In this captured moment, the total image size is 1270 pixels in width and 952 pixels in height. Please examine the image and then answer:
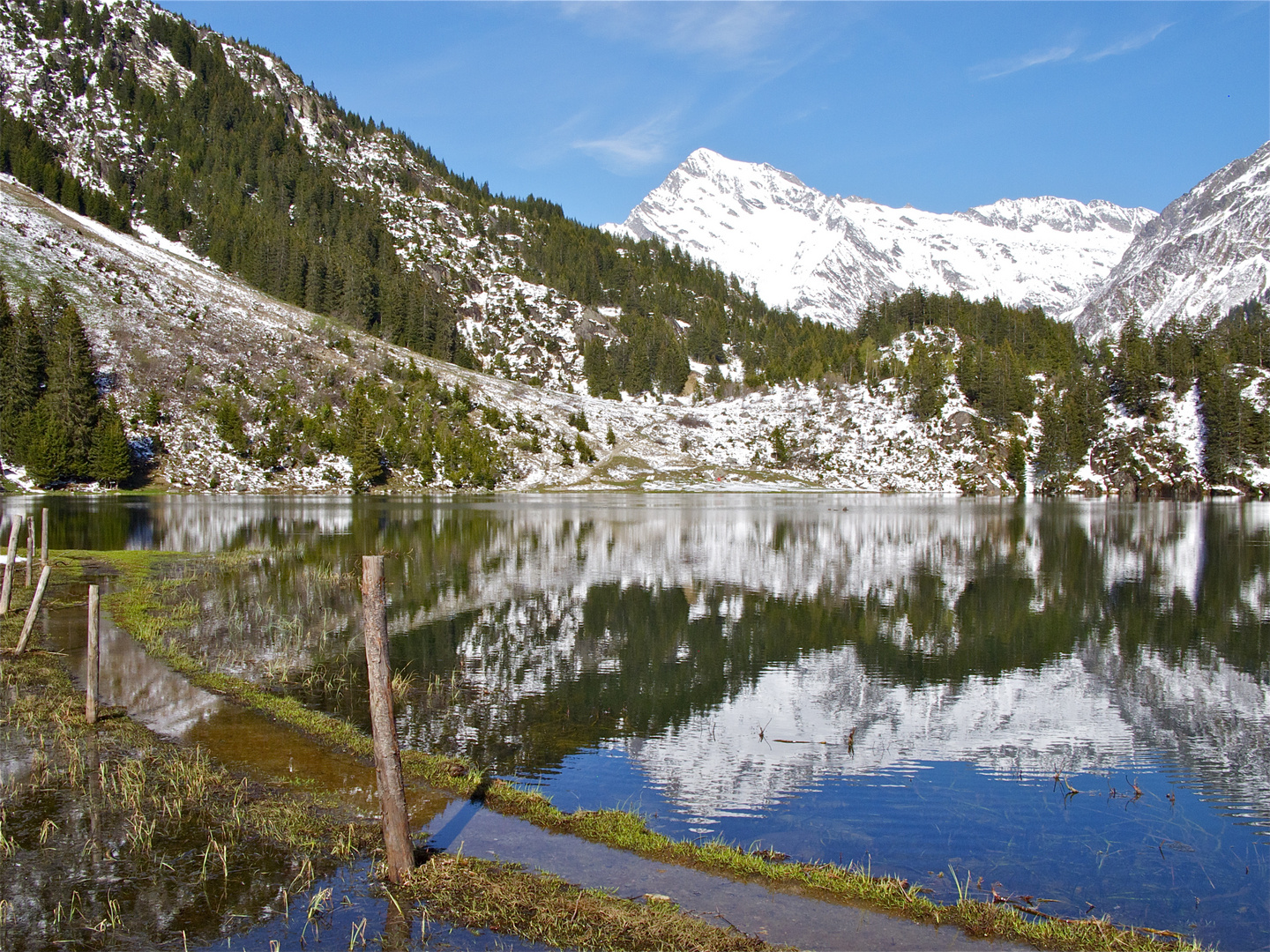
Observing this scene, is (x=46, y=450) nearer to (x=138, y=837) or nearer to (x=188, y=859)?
(x=138, y=837)

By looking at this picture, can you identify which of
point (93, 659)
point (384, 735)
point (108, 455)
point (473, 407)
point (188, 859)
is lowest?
A: point (188, 859)

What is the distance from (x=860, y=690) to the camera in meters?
23.0

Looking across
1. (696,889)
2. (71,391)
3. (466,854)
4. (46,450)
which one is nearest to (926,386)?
(71,391)

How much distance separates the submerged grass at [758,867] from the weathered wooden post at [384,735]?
0.74 m

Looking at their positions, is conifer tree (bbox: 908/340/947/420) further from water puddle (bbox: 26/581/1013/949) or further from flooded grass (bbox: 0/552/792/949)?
water puddle (bbox: 26/581/1013/949)

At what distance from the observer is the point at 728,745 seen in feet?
59.6

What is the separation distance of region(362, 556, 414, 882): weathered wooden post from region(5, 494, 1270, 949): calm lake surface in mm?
3948

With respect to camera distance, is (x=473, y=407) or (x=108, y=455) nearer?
(x=108, y=455)

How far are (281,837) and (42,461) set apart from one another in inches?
4468

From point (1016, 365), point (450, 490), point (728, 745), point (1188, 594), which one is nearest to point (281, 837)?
point (728, 745)

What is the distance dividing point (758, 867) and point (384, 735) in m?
5.93

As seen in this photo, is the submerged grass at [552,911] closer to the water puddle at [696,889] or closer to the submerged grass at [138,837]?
the water puddle at [696,889]

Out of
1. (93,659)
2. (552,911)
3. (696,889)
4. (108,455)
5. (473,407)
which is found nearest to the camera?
(552,911)

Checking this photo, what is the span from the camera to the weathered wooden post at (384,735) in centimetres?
1119
